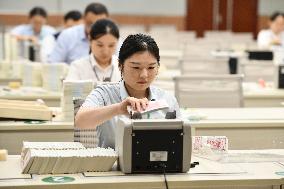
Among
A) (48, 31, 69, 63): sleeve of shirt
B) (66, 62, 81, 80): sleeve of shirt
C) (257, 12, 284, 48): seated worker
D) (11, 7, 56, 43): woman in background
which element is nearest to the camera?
(66, 62, 81, 80): sleeve of shirt

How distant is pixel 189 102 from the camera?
6.12m

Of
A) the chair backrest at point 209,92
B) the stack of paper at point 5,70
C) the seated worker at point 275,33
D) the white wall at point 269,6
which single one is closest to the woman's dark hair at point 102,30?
the chair backrest at point 209,92

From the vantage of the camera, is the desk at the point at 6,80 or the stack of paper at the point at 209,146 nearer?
the stack of paper at the point at 209,146

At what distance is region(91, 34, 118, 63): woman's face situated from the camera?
5680mm

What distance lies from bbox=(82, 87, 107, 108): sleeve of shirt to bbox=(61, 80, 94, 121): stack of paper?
0.90 meters

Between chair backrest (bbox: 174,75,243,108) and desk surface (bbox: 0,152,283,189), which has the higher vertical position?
chair backrest (bbox: 174,75,243,108)

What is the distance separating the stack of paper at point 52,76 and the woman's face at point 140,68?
2.65 meters

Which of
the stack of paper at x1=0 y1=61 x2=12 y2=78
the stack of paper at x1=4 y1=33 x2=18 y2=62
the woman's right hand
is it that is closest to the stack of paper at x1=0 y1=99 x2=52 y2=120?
the woman's right hand

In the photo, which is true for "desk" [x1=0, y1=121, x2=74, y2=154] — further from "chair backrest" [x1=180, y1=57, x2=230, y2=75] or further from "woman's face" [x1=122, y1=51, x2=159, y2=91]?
"chair backrest" [x1=180, y1=57, x2=230, y2=75]

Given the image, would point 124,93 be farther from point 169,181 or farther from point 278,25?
point 278,25

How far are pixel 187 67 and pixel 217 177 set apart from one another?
17.0 feet

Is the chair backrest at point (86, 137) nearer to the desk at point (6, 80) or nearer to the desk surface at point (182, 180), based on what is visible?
the desk surface at point (182, 180)

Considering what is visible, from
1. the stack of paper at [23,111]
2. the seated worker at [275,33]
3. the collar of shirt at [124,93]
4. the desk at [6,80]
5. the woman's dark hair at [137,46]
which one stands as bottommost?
the stack of paper at [23,111]

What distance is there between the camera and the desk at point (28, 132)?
4875 millimetres
